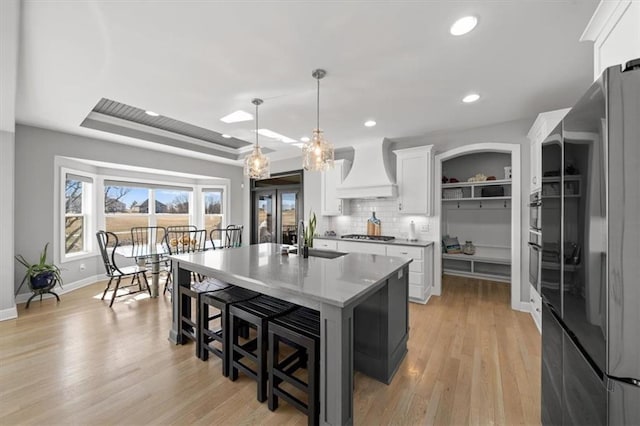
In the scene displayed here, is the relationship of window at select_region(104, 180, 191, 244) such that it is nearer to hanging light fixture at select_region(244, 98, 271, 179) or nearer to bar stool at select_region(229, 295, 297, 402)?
hanging light fixture at select_region(244, 98, 271, 179)

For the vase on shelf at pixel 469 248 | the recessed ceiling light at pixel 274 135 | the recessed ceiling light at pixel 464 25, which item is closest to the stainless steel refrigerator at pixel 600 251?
the recessed ceiling light at pixel 464 25

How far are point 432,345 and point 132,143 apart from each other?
562 cm

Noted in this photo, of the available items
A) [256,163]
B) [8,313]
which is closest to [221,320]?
[256,163]

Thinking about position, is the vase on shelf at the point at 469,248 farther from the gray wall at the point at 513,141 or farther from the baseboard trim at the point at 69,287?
the baseboard trim at the point at 69,287

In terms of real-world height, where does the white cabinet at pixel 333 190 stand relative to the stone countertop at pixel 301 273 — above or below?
above

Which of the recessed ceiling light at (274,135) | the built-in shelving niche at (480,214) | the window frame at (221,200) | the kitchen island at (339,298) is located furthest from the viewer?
the window frame at (221,200)

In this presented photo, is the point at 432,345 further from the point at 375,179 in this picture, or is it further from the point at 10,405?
the point at 10,405

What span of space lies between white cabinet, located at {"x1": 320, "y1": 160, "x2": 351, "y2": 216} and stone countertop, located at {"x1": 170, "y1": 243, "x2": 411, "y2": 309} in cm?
248

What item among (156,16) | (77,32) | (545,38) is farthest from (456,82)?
(77,32)

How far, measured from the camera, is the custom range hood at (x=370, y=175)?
454 centimetres

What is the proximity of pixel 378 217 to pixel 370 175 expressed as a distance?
2.75 ft

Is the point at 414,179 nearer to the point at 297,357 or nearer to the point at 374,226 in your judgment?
the point at 374,226

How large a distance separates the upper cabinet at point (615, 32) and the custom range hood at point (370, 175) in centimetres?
289

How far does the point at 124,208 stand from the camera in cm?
553
